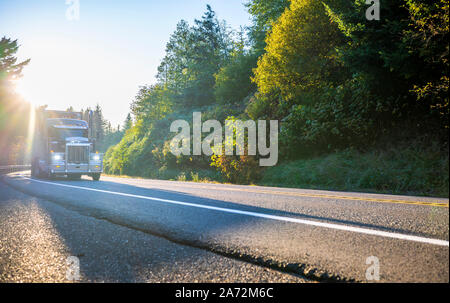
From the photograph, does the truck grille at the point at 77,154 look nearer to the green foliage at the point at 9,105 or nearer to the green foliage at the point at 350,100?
the green foliage at the point at 350,100

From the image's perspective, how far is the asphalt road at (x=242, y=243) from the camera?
85.4 inches

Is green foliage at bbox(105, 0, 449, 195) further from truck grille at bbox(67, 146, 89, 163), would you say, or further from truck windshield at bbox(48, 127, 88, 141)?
truck windshield at bbox(48, 127, 88, 141)

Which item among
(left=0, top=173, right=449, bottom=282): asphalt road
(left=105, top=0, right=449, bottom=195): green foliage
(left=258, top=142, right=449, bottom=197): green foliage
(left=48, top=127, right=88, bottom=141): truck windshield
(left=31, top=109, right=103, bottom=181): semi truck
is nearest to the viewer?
(left=0, top=173, right=449, bottom=282): asphalt road

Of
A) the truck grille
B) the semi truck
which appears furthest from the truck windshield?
the truck grille

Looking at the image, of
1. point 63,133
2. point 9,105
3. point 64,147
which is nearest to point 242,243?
point 64,147

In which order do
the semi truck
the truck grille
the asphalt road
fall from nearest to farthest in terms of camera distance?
the asphalt road < the semi truck < the truck grille

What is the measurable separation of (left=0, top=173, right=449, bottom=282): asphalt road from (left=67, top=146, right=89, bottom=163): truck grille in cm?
1179

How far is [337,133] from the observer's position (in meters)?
13.0

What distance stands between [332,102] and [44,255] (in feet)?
44.8

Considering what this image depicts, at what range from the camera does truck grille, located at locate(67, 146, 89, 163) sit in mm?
15469

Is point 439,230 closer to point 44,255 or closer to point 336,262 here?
point 336,262

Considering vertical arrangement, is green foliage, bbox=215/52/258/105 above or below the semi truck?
above

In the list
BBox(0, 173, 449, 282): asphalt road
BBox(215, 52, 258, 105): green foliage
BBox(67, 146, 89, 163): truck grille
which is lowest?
BBox(0, 173, 449, 282): asphalt road

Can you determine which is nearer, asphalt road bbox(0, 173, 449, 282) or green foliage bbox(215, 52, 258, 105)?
asphalt road bbox(0, 173, 449, 282)
